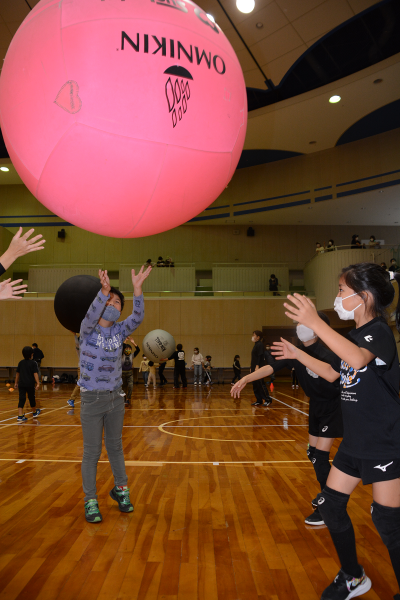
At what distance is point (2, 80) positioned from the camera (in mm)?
1484

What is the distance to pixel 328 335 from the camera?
1650 millimetres

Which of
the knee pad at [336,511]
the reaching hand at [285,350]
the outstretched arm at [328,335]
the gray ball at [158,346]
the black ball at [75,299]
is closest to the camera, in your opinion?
the outstretched arm at [328,335]

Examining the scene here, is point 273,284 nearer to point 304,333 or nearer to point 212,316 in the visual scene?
point 212,316

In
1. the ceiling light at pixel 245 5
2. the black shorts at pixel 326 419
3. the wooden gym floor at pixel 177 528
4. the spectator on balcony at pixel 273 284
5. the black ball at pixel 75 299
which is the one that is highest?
the ceiling light at pixel 245 5

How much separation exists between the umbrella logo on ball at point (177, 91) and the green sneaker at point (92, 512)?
8.90 feet

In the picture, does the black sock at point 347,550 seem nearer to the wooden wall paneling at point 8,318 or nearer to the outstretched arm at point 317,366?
the outstretched arm at point 317,366

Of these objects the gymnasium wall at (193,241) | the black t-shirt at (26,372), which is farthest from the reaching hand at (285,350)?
the gymnasium wall at (193,241)

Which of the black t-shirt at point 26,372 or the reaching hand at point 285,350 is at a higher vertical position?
the reaching hand at point 285,350

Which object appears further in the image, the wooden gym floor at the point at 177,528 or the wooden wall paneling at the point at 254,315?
the wooden wall paneling at the point at 254,315

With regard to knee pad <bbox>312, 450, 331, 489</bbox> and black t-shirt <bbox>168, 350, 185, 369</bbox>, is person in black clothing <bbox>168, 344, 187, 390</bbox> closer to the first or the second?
black t-shirt <bbox>168, 350, 185, 369</bbox>

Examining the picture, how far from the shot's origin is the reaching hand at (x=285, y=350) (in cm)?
222

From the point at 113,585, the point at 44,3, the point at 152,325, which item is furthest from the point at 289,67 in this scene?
the point at 113,585

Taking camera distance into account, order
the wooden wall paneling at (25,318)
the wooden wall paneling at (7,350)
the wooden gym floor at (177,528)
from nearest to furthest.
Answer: the wooden gym floor at (177,528) < the wooden wall paneling at (7,350) < the wooden wall paneling at (25,318)

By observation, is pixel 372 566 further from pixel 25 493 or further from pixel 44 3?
pixel 44 3
